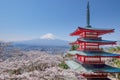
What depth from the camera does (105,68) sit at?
2262cm

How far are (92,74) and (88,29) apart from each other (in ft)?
15.8

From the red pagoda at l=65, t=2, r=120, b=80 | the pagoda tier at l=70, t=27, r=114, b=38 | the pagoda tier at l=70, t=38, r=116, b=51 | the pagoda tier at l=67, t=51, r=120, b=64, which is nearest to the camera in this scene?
the red pagoda at l=65, t=2, r=120, b=80

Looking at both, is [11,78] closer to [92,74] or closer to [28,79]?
[28,79]

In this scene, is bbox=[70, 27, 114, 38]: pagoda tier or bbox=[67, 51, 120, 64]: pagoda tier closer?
bbox=[67, 51, 120, 64]: pagoda tier

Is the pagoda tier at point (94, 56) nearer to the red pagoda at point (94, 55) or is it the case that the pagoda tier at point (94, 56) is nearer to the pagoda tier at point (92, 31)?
the red pagoda at point (94, 55)

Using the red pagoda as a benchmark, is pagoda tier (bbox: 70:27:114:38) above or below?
above

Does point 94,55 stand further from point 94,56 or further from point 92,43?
point 92,43

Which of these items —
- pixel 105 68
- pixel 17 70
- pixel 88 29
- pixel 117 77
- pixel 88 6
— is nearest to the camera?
pixel 17 70

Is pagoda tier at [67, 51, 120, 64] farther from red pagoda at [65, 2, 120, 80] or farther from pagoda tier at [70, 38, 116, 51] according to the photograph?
pagoda tier at [70, 38, 116, 51]

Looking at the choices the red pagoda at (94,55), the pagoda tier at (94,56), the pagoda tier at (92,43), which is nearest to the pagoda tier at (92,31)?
the red pagoda at (94,55)

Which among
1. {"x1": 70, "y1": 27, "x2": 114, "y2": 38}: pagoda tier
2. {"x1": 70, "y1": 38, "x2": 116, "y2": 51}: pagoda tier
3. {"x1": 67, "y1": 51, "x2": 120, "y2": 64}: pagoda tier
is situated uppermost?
{"x1": 70, "y1": 27, "x2": 114, "y2": 38}: pagoda tier

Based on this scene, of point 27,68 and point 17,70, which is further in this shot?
point 27,68

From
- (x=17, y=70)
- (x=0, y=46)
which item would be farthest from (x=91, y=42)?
(x=0, y=46)

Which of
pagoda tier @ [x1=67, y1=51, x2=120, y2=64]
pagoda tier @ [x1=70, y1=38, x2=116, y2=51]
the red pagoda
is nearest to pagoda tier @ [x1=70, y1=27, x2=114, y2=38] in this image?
the red pagoda
